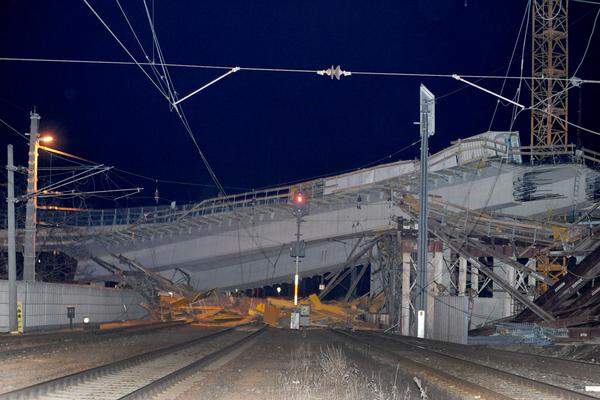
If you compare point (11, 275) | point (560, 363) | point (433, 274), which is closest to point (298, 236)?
point (433, 274)

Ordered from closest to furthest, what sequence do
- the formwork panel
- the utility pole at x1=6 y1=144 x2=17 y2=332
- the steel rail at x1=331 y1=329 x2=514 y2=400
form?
the steel rail at x1=331 y1=329 x2=514 y2=400
the utility pole at x1=6 y1=144 x2=17 y2=332
the formwork panel

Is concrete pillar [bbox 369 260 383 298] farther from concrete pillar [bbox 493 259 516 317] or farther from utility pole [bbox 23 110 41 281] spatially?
utility pole [bbox 23 110 41 281]

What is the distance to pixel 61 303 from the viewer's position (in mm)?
39656

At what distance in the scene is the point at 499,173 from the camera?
49.3 meters

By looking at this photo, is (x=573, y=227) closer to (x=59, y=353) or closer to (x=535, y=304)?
(x=535, y=304)

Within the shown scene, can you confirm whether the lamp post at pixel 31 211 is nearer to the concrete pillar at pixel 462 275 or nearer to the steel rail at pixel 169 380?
the steel rail at pixel 169 380

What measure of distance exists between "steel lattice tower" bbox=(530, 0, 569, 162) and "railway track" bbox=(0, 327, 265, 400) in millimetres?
50917

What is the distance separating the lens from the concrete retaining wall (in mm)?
35250

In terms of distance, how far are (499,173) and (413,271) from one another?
936cm

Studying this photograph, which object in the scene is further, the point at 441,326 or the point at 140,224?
the point at 140,224

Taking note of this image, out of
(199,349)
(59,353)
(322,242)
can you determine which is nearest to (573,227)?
(322,242)

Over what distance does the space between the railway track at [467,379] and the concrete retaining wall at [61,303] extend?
18.7 m

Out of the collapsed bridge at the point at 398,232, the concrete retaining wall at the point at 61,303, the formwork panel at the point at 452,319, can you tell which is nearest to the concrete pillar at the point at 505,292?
the collapsed bridge at the point at 398,232

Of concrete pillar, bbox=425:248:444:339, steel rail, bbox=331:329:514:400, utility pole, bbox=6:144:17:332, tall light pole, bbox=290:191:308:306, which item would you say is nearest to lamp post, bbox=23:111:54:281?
utility pole, bbox=6:144:17:332
